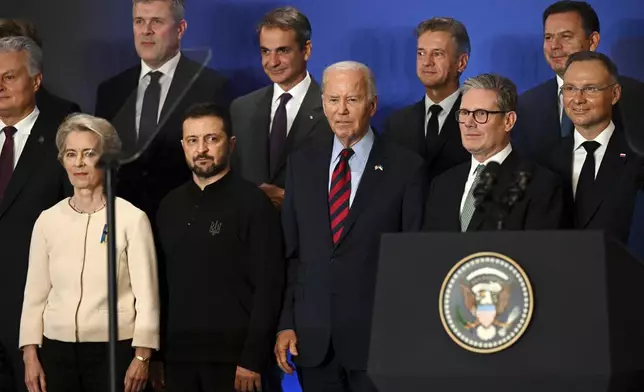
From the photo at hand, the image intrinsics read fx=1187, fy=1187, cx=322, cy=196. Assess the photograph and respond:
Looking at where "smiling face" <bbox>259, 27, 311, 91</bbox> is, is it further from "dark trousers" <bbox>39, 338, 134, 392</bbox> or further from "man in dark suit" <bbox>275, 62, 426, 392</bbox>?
"dark trousers" <bbox>39, 338, 134, 392</bbox>

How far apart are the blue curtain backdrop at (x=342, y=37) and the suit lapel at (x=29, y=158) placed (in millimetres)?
575

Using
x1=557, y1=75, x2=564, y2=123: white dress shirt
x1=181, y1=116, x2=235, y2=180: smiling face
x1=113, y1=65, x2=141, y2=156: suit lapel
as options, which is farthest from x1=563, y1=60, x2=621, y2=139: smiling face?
x1=113, y1=65, x2=141, y2=156: suit lapel

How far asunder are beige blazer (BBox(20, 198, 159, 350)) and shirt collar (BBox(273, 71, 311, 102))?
0.78 m

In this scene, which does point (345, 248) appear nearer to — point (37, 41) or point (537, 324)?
point (537, 324)

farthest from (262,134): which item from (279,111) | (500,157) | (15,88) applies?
(500,157)

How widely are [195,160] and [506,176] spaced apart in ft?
3.76

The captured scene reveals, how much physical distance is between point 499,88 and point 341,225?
707mm

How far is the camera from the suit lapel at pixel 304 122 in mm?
4594

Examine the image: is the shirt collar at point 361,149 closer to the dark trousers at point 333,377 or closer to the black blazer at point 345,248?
the black blazer at point 345,248

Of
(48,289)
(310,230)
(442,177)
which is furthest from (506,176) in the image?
(48,289)

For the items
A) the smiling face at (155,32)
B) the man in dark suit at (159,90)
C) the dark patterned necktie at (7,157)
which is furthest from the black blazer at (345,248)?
the dark patterned necktie at (7,157)

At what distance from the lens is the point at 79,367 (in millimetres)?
4160

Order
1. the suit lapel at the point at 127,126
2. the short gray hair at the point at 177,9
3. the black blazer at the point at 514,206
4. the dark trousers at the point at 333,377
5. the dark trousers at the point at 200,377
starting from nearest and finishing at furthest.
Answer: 1. the suit lapel at the point at 127,126
2. the black blazer at the point at 514,206
3. the dark trousers at the point at 333,377
4. the dark trousers at the point at 200,377
5. the short gray hair at the point at 177,9

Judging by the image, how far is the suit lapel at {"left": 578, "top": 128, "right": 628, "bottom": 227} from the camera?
3920mm
